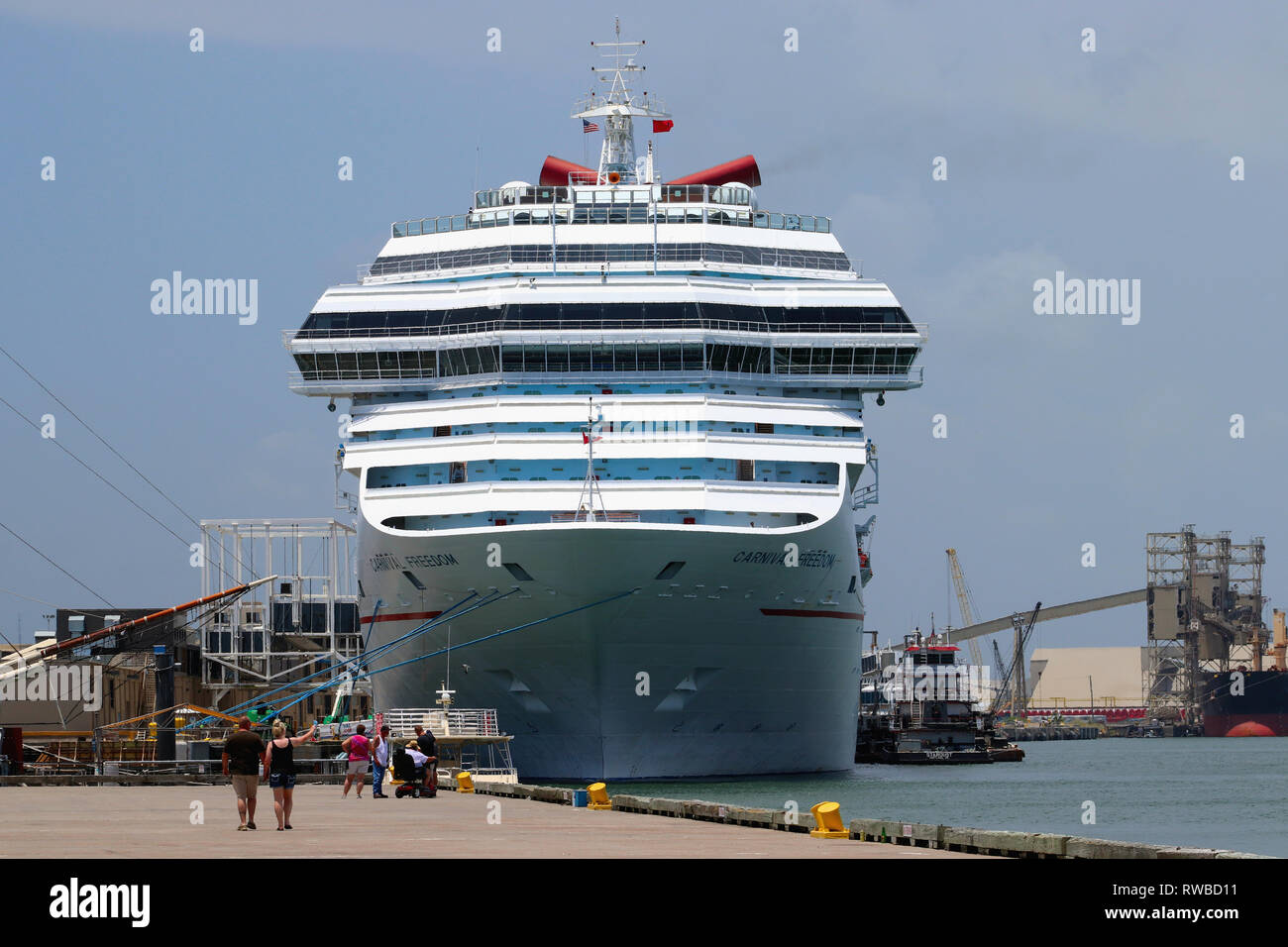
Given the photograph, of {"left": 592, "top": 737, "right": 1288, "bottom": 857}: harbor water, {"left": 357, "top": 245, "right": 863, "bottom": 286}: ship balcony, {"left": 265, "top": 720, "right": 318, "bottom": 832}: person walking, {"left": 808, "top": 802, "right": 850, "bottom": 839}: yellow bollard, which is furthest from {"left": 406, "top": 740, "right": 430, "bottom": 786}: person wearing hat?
{"left": 357, "top": 245, "right": 863, "bottom": 286}: ship balcony

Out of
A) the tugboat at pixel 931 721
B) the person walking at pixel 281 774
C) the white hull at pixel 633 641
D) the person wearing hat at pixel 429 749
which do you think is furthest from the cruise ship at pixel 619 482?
the tugboat at pixel 931 721

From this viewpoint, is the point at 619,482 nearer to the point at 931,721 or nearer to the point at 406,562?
the point at 406,562

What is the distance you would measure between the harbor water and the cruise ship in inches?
76.9

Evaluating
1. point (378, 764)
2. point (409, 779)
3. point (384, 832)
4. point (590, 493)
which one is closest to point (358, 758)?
point (378, 764)

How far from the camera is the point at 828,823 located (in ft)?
88.1

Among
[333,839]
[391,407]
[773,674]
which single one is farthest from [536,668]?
[333,839]

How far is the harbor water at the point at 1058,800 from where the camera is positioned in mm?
45781

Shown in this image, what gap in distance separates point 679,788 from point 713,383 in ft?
38.9

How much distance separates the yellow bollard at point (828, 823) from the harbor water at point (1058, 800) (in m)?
2.47

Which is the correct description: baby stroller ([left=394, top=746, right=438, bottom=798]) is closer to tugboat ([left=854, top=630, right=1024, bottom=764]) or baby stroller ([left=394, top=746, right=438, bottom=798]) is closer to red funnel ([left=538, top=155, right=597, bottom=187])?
red funnel ([left=538, top=155, right=597, bottom=187])

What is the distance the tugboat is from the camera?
118 m

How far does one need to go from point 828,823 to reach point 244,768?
8179mm
